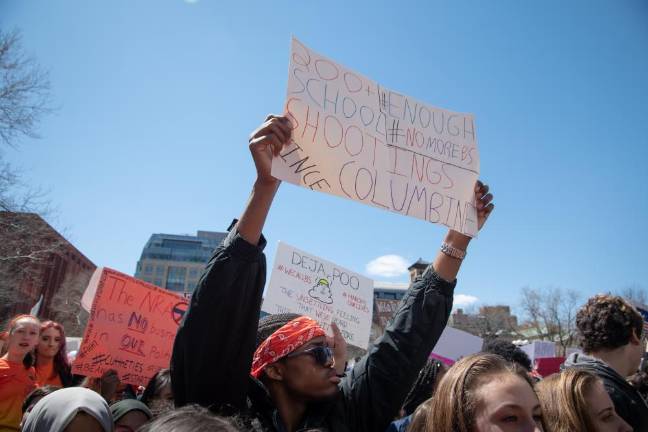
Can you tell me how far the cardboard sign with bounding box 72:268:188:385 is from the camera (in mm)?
4383

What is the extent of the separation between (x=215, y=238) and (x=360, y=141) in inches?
4523

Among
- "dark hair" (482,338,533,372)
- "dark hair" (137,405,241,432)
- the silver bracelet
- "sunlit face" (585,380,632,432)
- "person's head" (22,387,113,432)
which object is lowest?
"person's head" (22,387,113,432)

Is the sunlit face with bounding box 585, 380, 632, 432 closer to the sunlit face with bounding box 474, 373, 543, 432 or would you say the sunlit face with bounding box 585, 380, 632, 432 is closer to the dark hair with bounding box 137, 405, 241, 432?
the sunlit face with bounding box 474, 373, 543, 432

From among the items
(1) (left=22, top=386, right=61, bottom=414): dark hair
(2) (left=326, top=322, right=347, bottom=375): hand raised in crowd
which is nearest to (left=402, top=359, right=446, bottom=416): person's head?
(2) (left=326, top=322, right=347, bottom=375): hand raised in crowd

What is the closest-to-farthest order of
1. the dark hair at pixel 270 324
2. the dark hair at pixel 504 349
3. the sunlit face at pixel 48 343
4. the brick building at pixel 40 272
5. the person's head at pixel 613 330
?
the dark hair at pixel 270 324 < the person's head at pixel 613 330 < the dark hair at pixel 504 349 < the sunlit face at pixel 48 343 < the brick building at pixel 40 272

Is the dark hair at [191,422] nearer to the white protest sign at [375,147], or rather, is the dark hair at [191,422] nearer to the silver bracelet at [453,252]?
the white protest sign at [375,147]

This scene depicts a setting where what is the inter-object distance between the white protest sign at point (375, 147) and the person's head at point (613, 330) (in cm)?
114

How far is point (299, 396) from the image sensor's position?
6.03ft

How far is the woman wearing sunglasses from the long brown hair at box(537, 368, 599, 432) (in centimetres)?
70

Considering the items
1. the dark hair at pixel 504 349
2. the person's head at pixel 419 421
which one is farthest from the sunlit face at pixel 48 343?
the dark hair at pixel 504 349

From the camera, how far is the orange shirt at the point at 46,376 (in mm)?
4144

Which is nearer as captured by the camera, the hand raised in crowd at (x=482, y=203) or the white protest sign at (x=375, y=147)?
the white protest sign at (x=375, y=147)

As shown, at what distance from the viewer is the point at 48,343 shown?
4.23 meters

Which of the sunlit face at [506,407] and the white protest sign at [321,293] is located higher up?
the white protest sign at [321,293]
